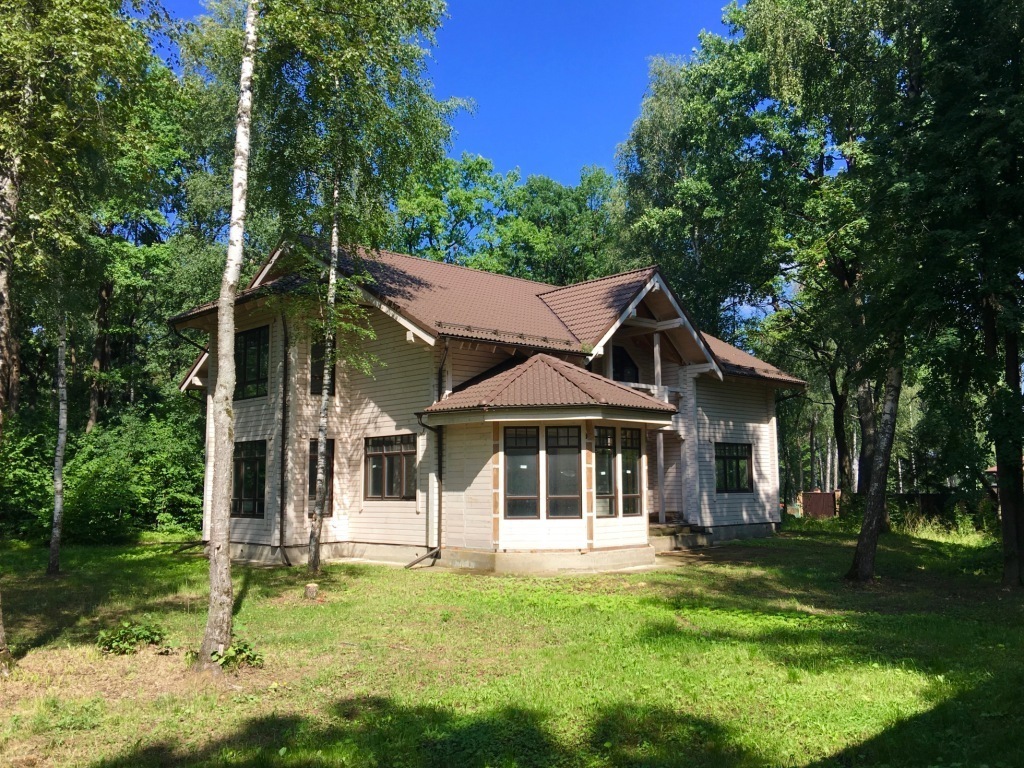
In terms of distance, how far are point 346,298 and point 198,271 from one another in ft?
44.7

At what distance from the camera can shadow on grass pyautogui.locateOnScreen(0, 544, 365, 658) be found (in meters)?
10.8

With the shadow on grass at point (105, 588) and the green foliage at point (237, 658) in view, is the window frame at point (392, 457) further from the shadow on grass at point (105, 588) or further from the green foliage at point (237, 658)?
the green foliage at point (237, 658)

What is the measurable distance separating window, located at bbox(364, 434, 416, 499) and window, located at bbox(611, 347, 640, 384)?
21.4ft

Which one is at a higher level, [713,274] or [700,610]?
[713,274]

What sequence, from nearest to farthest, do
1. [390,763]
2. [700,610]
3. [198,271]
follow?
[390,763], [700,610], [198,271]

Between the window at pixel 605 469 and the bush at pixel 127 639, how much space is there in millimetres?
9711

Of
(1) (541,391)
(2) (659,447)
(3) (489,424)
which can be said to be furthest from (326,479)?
(2) (659,447)

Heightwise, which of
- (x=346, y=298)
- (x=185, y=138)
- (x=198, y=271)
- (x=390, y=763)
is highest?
(x=185, y=138)

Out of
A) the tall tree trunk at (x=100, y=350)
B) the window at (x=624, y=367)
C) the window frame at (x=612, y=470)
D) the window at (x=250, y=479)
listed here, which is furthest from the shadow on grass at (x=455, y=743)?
the tall tree trunk at (x=100, y=350)

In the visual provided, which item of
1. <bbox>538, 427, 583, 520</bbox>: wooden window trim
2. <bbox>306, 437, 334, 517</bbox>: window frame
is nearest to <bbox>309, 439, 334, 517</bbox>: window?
<bbox>306, 437, 334, 517</bbox>: window frame

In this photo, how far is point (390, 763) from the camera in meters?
5.74

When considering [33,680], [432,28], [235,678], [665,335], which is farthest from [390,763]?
[665,335]

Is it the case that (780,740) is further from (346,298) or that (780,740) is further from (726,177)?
(726,177)

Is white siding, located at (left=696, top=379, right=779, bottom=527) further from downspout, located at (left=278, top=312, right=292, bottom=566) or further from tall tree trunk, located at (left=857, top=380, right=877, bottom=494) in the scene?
downspout, located at (left=278, top=312, right=292, bottom=566)
